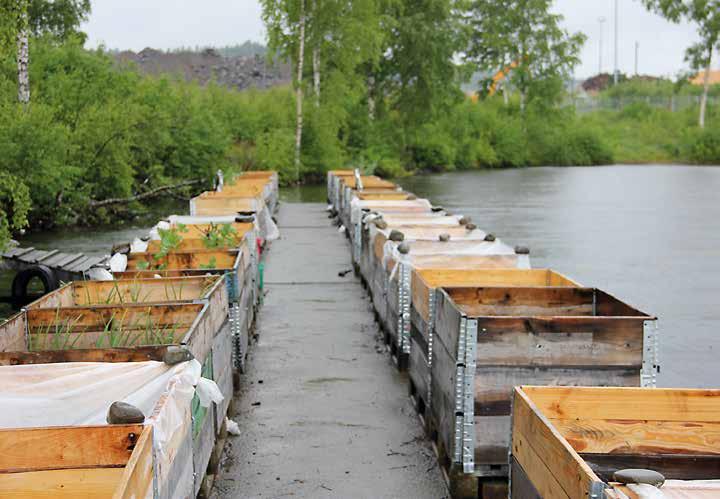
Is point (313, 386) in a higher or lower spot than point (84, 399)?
lower

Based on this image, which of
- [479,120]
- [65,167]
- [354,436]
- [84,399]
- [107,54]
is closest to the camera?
[84,399]

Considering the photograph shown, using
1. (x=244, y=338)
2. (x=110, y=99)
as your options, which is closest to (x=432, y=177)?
(x=110, y=99)

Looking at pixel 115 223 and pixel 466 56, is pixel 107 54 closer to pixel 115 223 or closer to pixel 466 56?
pixel 115 223

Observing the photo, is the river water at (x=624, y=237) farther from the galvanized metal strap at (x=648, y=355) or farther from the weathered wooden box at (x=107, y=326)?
the weathered wooden box at (x=107, y=326)

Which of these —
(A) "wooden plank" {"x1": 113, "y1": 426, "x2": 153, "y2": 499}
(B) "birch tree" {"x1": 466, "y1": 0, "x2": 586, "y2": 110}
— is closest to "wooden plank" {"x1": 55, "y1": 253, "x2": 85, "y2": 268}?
(A) "wooden plank" {"x1": 113, "y1": 426, "x2": 153, "y2": 499}

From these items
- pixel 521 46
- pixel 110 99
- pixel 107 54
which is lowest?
pixel 110 99

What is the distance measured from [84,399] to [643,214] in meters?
26.1

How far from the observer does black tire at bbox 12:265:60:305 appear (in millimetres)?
11523

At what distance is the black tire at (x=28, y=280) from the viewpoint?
1152cm

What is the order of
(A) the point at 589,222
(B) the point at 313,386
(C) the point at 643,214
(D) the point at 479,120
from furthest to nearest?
(D) the point at 479,120
(C) the point at 643,214
(A) the point at 589,222
(B) the point at 313,386

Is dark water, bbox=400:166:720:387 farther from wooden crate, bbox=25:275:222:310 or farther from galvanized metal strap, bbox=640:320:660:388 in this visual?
wooden crate, bbox=25:275:222:310

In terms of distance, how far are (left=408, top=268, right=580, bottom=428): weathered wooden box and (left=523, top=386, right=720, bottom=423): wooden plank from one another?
7.06ft

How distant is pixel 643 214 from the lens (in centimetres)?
2789

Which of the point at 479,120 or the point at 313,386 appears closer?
the point at 313,386
